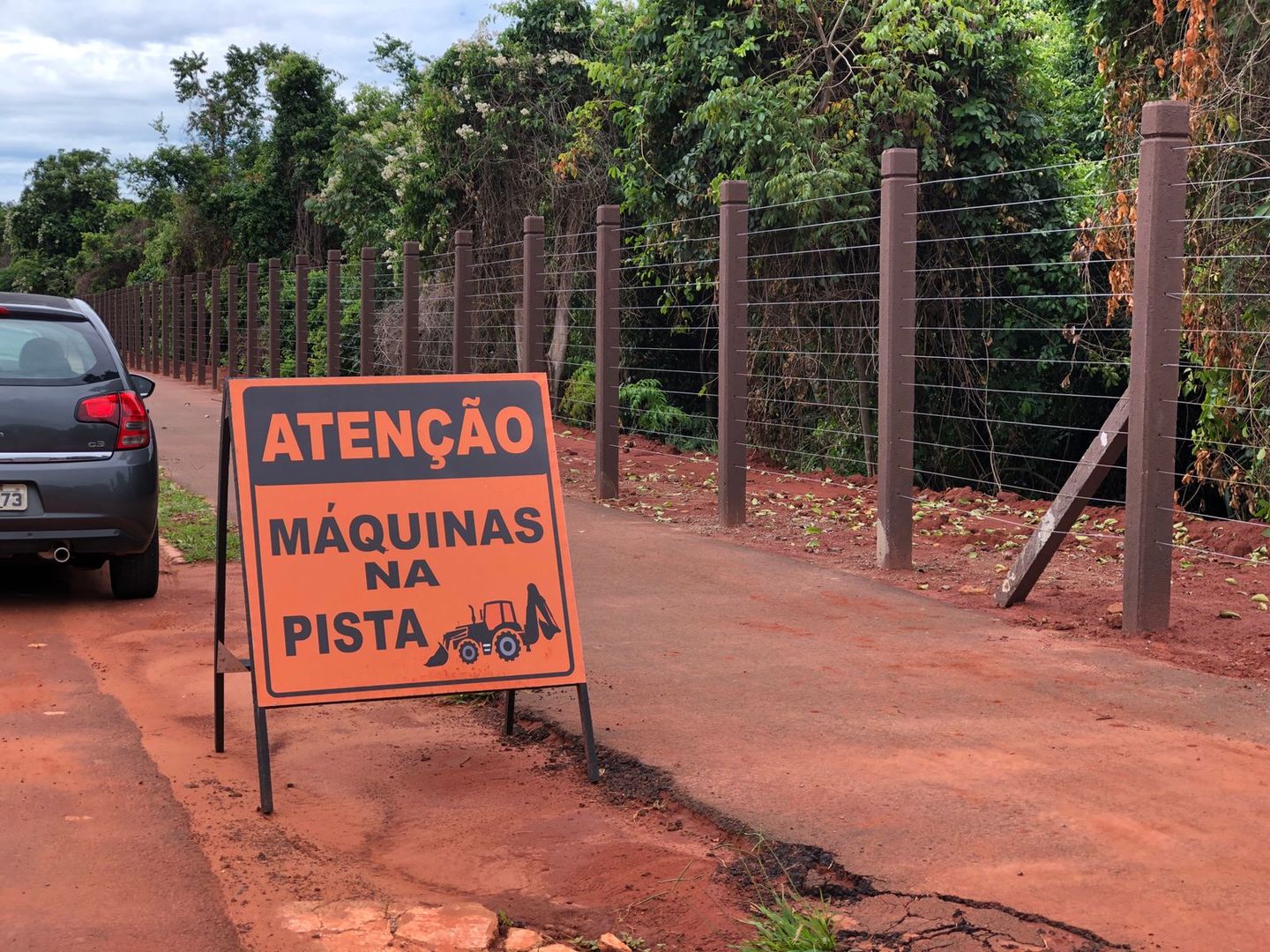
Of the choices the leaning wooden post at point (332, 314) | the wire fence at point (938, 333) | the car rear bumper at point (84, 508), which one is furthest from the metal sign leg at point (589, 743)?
the leaning wooden post at point (332, 314)

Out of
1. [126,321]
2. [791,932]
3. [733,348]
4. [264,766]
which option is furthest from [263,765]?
[126,321]

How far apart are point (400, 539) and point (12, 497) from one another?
3.32 meters

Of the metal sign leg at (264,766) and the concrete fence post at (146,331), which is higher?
the concrete fence post at (146,331)

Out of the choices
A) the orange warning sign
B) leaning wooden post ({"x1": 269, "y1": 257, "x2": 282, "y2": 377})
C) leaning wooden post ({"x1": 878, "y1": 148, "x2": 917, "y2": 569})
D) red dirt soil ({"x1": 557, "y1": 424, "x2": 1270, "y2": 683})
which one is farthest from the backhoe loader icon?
leaning wooden post ({"x1": 269, "y1": 257, "x2": 282, "y2": 377})

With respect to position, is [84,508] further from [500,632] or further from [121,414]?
[500,632]

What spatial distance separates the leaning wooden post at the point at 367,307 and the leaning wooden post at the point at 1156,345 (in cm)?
1383

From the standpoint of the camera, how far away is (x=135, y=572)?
772cm

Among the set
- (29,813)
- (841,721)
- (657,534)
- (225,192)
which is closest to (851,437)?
(657,534)

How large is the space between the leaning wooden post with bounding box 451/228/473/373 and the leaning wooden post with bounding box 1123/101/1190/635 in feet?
30.7

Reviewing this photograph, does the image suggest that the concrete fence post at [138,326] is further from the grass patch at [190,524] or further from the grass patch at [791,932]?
the grass patch at [791,932]

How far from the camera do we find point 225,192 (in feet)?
123

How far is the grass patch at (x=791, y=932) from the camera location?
325 cm

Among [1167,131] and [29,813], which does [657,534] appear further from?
[29,813]

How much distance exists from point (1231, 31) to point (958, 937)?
854 centimetres
